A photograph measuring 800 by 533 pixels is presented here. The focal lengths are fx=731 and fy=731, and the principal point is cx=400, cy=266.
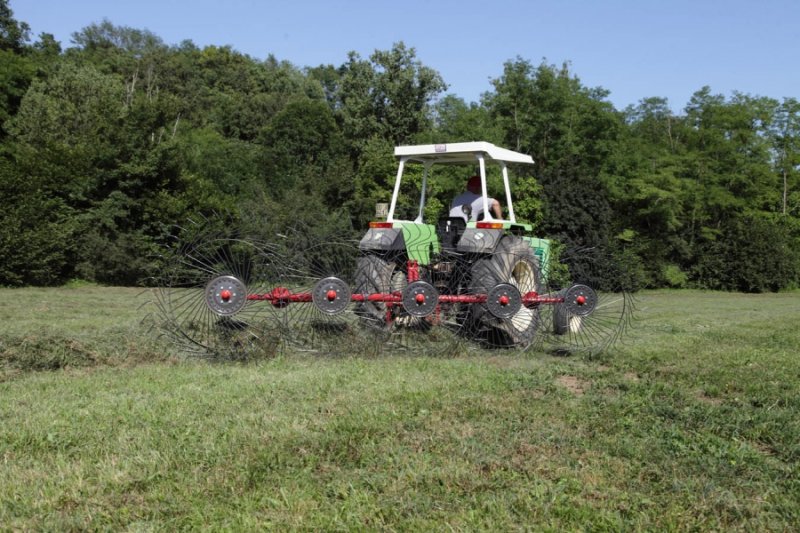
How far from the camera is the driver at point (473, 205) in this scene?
8.64m

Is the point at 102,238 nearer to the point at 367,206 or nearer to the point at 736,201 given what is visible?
the point at 367,206

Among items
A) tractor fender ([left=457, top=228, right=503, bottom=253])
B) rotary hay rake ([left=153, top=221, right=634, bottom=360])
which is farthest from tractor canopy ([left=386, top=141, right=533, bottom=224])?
rotary hay rake ([left=153, top=221, right=634, bottom=360])

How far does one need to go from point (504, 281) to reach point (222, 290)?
2910 mm

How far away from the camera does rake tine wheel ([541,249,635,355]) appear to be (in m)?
7.37

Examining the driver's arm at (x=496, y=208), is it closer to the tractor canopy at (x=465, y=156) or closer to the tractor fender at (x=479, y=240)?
the tractor canopy at (x=465, y=156)

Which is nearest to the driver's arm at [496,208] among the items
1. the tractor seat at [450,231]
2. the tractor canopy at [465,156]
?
the tractor canopy at [465,156]

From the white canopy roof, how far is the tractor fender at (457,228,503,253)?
1030 mm

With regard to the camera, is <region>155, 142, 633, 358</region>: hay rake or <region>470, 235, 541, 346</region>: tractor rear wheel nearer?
<region>155, 142, 633, 358</region>: hay rake

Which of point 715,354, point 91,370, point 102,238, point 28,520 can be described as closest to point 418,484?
point 28,520

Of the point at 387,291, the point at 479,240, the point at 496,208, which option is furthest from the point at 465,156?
the point at 387,291

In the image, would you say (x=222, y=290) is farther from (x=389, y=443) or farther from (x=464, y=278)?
(x=389, y=443)

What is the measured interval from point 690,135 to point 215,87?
126ft

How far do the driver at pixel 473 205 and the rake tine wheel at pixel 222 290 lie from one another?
2592 millimetres

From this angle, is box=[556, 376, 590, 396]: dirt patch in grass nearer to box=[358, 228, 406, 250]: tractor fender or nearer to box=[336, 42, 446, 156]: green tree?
box=[358, 228, 406, 250]: tractor fender
